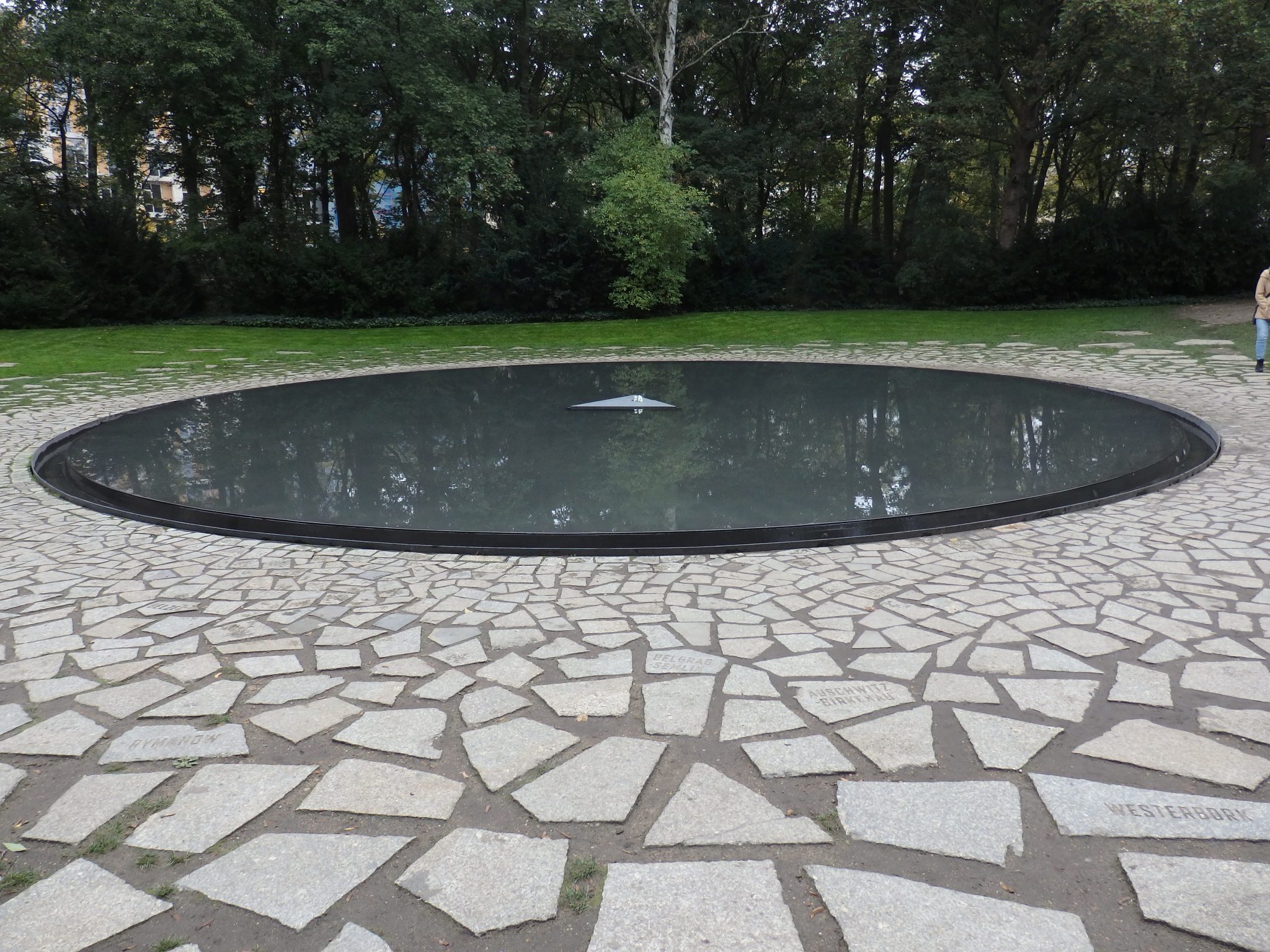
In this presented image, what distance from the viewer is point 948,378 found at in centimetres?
1186

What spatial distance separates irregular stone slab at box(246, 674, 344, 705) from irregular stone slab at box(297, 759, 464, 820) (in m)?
0.57

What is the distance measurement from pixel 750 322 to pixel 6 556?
17.2 m

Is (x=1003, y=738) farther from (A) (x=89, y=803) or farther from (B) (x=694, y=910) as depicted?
(A) (x=89, y=803)

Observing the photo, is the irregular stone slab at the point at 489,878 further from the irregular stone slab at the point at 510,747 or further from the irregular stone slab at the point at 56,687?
the irregular stone slab at the point at 56,687

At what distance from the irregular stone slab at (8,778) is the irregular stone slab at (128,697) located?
360mm

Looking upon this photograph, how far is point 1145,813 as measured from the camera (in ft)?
7.79

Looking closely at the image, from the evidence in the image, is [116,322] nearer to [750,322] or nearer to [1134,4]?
[750,322]

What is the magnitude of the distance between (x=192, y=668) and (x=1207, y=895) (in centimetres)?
347

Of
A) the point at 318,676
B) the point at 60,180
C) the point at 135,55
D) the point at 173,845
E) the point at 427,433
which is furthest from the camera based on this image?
the point at 60,180

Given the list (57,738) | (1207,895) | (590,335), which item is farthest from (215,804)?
(590,335)

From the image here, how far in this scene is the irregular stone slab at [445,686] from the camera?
316 centimetres

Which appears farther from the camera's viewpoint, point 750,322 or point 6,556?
point 750,322

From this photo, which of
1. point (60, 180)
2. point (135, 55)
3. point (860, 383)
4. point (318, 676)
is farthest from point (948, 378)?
point (60, 180)

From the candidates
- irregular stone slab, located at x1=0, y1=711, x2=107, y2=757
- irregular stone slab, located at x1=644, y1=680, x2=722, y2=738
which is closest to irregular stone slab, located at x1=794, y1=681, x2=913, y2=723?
irregular stone slab, located at x1=644, y1=680, x2=722, y2=738
